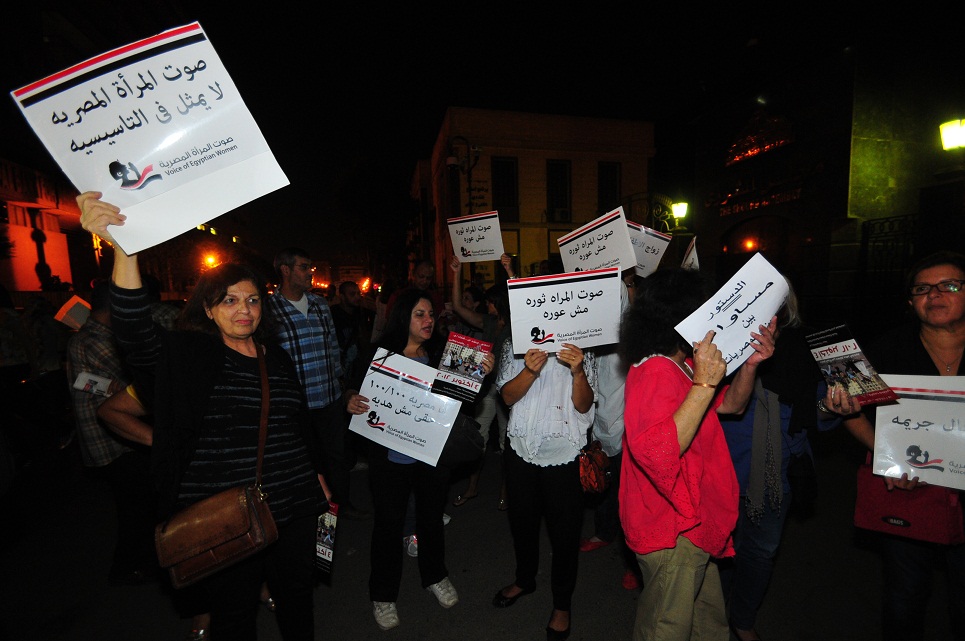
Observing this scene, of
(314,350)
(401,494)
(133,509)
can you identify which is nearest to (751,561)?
(401,494)

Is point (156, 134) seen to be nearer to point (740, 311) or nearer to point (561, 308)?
point (561, 308)

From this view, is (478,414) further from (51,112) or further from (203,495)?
(51,112)

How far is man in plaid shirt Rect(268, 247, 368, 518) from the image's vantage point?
4047 mm

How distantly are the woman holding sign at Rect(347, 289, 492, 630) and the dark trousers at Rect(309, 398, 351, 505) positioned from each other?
1.24 m

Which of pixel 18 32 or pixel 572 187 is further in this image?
pixel 572 187

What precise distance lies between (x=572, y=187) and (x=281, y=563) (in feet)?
73.6

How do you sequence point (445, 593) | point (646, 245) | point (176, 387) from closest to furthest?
point (176, 387)
point (445, 593)
point (646, 245)

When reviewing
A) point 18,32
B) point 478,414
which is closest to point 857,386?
point 478,414

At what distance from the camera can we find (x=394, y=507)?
2.99m

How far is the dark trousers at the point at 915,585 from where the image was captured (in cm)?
227

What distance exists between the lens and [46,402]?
7.48m

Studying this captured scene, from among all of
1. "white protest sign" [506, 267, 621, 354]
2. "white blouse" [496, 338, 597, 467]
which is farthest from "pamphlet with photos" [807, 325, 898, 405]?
"white blouse" [496, 338, 597, 467]

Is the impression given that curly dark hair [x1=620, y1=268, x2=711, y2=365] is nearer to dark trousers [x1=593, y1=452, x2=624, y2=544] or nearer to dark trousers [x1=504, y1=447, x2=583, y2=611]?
dark trousers [x1=504, y1=447, x2=583, y2=611]

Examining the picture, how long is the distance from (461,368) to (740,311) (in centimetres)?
156
